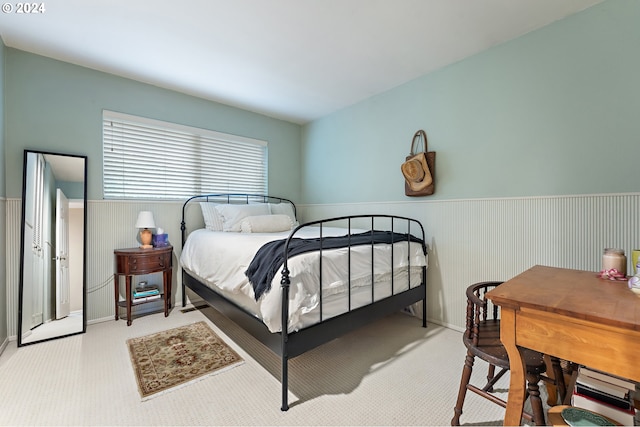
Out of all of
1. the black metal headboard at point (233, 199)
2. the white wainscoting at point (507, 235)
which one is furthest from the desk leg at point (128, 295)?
the white wainscoting at point (507, 235)

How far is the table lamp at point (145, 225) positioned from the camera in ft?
9.04

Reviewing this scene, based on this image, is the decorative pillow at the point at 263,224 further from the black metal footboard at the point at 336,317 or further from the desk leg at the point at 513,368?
the desk leg at the point at 513,368

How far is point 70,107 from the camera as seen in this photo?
2.57 m

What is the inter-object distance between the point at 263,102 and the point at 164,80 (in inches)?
41.4

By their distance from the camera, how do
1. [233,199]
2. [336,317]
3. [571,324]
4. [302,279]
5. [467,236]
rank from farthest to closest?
[233,199]
[467,236]
[336,317]
[302,279]
[571,324]

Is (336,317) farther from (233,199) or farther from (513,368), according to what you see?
(233,199)

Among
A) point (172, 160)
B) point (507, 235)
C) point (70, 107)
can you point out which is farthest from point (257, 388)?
point (70, 107)

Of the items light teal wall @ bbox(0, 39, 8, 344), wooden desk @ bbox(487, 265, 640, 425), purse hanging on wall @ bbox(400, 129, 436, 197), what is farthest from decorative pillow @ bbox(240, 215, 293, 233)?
wooden desk @ bbox(487, 265, 640, 425)

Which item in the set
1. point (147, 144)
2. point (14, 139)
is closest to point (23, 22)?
point (14, 139)

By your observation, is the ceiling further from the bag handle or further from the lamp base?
the lamp base

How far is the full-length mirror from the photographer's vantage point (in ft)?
7.57

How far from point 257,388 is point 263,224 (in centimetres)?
162

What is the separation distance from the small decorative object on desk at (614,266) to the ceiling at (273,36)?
1.64m

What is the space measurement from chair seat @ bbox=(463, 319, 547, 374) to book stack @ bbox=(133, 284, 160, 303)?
2793 mm
